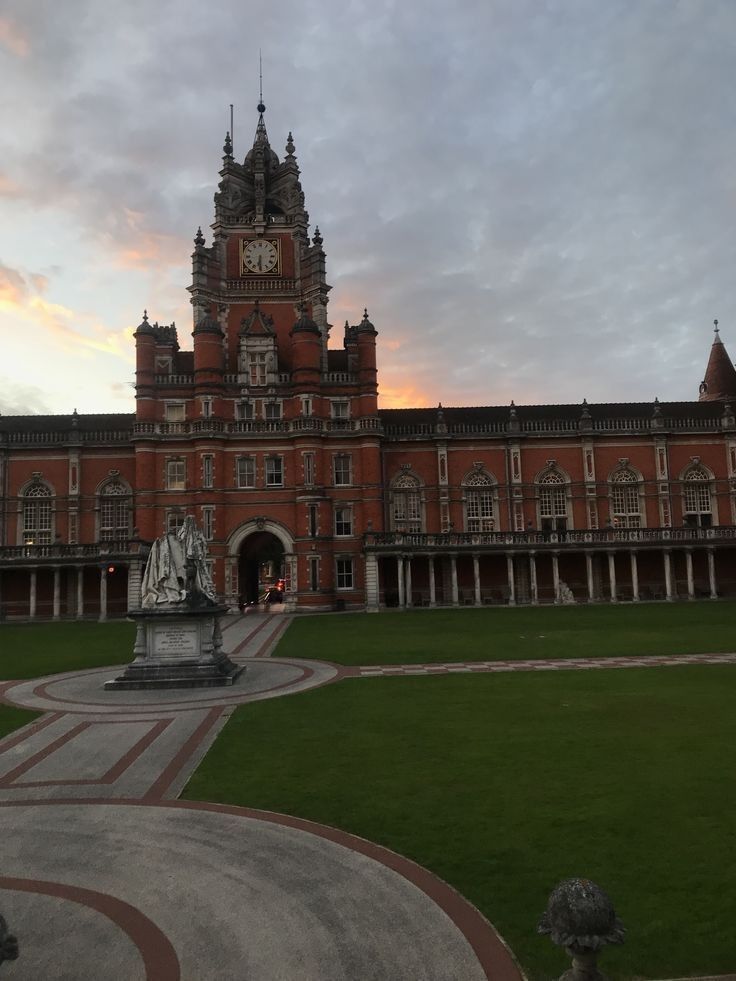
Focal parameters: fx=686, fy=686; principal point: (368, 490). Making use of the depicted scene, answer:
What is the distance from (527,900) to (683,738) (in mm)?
6794

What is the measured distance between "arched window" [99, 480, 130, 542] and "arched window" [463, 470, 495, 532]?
84.9 ft

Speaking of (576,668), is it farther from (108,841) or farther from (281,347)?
(281,347)

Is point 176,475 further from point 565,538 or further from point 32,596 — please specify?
point 565,538

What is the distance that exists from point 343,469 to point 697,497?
28.1 m

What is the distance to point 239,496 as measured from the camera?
49656 millimetres

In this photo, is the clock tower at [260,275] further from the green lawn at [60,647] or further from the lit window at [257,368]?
the green lawn at [60,647]

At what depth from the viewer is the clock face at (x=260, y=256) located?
54.4m

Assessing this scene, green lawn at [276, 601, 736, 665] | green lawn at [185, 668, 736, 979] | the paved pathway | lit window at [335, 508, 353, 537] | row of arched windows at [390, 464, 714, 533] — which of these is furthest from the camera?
row of arched windows at [390, 464, 714, 533]

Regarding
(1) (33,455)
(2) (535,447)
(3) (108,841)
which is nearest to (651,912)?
(3) (108,841)

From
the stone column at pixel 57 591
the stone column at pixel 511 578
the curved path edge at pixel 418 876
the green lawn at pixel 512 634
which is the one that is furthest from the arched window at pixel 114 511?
the curved path edge at pixel 418 876

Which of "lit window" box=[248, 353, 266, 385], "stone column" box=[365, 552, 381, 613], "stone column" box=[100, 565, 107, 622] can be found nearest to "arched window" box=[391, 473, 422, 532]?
"stone column" box=[365, 552, 381, 613]

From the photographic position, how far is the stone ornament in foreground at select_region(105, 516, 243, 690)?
19594mm

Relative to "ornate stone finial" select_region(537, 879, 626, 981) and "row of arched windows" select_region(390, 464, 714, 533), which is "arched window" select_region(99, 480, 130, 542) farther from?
"ornate stone finial" select_region(537, 879, 626, 981)

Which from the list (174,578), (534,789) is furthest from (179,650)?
(534,789)
